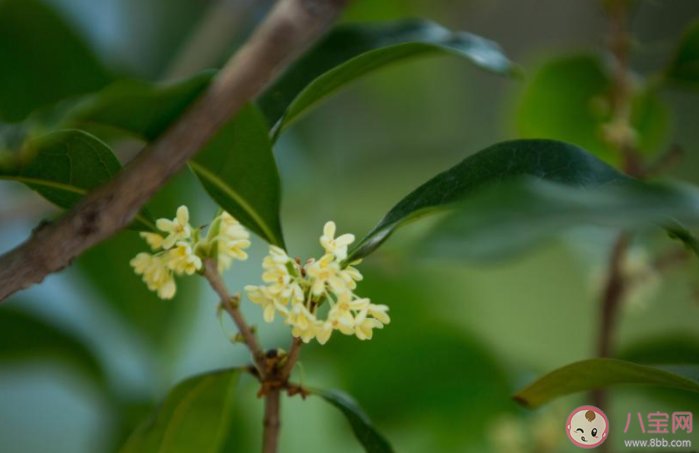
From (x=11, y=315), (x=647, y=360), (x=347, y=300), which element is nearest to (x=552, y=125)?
(x=647, y=360)

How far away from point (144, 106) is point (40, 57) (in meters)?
0.64

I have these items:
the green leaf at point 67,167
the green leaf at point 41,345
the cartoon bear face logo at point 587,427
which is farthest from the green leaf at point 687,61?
the green leaf at point 41,345

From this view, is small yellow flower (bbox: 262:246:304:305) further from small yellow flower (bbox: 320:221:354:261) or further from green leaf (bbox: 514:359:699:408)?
green leaf (bbox: 514:359:699:408)

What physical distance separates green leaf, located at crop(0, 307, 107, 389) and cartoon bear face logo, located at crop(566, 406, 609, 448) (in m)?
0.62

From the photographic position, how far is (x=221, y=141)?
48 cm

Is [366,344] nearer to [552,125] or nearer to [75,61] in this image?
[552,125]

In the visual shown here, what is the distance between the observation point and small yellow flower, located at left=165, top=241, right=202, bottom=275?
49 centimetres

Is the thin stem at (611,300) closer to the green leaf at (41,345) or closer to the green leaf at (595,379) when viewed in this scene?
the green leaf at (595,379)

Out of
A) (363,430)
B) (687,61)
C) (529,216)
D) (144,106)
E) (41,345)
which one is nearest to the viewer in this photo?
(529,216)

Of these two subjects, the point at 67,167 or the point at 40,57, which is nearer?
the point at 67,167

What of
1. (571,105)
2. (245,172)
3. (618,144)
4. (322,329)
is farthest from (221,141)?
(571,105)

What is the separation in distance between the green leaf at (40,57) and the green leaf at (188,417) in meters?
0.51

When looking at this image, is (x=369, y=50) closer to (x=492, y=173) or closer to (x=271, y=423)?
(x=492, y=173)

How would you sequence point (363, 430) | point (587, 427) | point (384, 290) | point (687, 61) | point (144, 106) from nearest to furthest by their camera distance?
point (144, 106) → point (363, 430) → point (587, 427) → point (687, 61) → point (384, 290)
